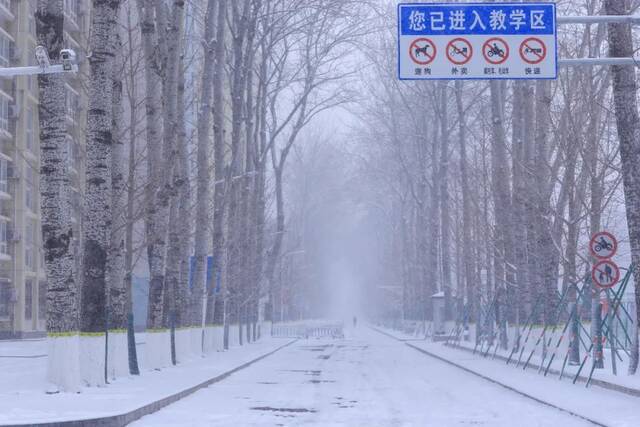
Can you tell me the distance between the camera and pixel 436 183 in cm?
5806

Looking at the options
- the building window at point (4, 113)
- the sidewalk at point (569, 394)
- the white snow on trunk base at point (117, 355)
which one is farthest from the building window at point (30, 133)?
the white snow on trunk base at point (117, 355)

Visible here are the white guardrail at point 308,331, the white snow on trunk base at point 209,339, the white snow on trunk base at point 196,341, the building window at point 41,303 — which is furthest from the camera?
the white guardrail at point 308,331

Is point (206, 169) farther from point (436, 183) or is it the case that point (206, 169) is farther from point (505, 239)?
point (436, 183)

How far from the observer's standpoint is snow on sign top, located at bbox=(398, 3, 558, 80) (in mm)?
19641

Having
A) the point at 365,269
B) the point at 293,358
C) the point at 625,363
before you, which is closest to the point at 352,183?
the point at 293,358

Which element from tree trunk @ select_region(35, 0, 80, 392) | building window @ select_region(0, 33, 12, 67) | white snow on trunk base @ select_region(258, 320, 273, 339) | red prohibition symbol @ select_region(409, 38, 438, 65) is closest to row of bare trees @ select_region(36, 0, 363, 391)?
tree trunk @ select_region(35, 0, 80, 392)

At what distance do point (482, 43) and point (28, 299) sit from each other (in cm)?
4274

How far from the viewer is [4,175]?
53.9 metres

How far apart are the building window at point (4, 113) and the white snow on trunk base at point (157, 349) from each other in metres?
30.1

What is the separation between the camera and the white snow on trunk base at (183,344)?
96.0 feet

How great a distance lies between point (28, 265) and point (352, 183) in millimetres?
42628

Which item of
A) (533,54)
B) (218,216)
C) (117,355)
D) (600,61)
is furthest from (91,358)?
(218,216)

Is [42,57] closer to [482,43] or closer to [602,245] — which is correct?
[482,43]

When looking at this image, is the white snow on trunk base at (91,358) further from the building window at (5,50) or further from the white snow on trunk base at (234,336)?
the building window at (5,50)
